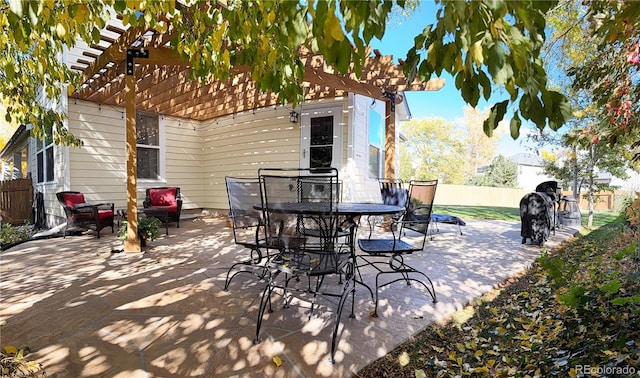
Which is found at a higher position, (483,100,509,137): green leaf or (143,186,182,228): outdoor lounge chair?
(483,100,509,137): green leaf

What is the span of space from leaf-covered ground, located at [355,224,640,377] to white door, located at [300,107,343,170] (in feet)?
15.1

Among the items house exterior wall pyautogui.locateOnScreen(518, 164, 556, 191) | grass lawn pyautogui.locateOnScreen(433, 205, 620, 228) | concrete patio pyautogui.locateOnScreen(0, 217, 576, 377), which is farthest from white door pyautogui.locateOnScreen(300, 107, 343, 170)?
house exterior wall pyautogui.locateOnScreen(518, 164, 556, 191)

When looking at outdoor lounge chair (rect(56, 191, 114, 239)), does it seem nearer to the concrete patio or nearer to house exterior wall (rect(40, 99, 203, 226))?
house exterior wall (rect(40, 99, 203, 226))

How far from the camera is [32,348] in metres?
1.93

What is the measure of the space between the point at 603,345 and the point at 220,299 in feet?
8.36

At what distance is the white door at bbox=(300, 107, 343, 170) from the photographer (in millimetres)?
6742

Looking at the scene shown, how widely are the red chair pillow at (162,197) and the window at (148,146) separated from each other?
3.16 ft

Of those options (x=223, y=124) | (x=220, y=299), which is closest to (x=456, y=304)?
(x=220, y=299)

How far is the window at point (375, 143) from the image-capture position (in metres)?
7.87

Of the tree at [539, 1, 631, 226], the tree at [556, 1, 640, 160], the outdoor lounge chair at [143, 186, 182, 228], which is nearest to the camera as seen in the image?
the tree at [556, 1, 640, 160]

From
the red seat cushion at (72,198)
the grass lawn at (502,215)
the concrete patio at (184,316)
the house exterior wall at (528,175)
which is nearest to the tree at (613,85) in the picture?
the concrete patio at (184,316)

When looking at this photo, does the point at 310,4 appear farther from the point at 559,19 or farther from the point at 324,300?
the point at 559,19

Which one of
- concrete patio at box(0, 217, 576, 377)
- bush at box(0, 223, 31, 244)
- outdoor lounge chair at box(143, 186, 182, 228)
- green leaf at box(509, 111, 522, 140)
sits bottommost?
bush at box(0, 223, 31, 244)

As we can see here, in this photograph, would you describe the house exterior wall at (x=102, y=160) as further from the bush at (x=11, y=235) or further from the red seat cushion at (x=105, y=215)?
the red seat cushion at (x=105, y=215)
